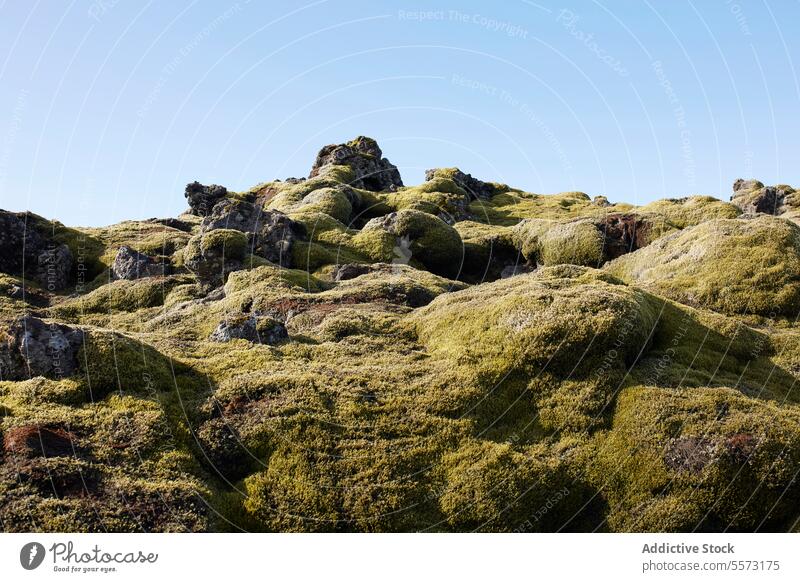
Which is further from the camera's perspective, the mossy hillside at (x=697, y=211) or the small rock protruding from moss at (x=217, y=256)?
the mossy hillside at (x=697, y=211)

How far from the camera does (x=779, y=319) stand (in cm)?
2767

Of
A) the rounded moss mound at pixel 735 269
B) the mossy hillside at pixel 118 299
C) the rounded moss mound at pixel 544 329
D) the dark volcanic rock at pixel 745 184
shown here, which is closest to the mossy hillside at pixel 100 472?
the rounded moss mound at pixel 544 329

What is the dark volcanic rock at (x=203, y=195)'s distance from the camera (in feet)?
208

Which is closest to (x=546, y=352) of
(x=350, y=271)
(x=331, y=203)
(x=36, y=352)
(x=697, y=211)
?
(x=36, y=352)

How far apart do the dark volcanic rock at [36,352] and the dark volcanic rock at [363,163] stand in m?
67.6

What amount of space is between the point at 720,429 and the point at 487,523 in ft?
22.2

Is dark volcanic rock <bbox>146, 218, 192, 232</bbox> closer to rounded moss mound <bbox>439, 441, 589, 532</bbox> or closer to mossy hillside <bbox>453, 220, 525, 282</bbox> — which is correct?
mossy hillside <bbox>453, 220, 525, 282</bbox>

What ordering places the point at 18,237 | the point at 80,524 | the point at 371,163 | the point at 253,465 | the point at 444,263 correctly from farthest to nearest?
the point at 371,163 → the point at 444,263 → the point at 18,237 → the point at 253,465 → the point at 80,524

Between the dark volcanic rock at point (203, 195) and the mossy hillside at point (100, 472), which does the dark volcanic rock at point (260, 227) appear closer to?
the dark volcanic rock at point (203, 195)

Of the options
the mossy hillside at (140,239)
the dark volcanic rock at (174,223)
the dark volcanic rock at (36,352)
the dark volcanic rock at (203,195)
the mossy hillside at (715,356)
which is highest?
the dark volcanic rock at (203,195)

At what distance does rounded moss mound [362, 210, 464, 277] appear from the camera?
46.4 m

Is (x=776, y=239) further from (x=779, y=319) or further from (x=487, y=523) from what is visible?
(x=487, y=523)

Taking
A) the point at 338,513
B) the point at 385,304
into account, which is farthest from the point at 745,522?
the point at 385,304

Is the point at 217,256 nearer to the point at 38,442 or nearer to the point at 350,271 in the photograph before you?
the point at 350,271
